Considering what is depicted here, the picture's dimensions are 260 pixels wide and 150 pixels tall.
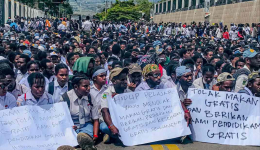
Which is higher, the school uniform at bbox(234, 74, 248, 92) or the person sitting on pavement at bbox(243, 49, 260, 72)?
the person sitting on pavement at bbox(243, 49, 260, 72)

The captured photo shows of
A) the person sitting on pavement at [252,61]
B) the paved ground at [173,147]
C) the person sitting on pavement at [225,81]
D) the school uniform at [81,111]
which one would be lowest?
the paved ground at [173,147]

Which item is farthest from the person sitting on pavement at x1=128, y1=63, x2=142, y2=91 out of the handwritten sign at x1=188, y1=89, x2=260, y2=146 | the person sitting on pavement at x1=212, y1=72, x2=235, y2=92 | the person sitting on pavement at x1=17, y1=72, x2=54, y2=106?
the person sitting on pavement at x1=17, y1=72, x2=54, y2=106

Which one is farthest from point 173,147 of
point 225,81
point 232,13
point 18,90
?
point 232,13

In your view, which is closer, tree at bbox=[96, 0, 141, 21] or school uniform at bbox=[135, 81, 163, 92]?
school uniform at bbox=[135, 81, 163, 92]

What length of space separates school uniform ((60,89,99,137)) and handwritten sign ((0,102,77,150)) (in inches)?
7.4

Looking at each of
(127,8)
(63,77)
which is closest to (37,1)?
(127,8)

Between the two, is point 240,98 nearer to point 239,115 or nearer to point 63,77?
point 239,115

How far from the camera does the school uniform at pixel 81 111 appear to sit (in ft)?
20.9

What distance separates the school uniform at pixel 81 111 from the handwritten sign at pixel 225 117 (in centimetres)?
159

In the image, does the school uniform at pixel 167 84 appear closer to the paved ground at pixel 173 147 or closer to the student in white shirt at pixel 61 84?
the paved ground at pixel 173 147

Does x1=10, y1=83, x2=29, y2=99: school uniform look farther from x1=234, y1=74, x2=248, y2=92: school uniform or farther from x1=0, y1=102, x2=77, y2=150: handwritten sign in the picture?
x1=234, y1=74, x2=248, y2=92: school uniform

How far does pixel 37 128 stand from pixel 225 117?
2.93m

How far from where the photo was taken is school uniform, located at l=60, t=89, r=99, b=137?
6359 mm

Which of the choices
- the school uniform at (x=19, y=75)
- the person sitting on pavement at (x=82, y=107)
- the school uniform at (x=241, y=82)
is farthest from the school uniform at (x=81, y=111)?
the school uniform at (x=241, y=82)
